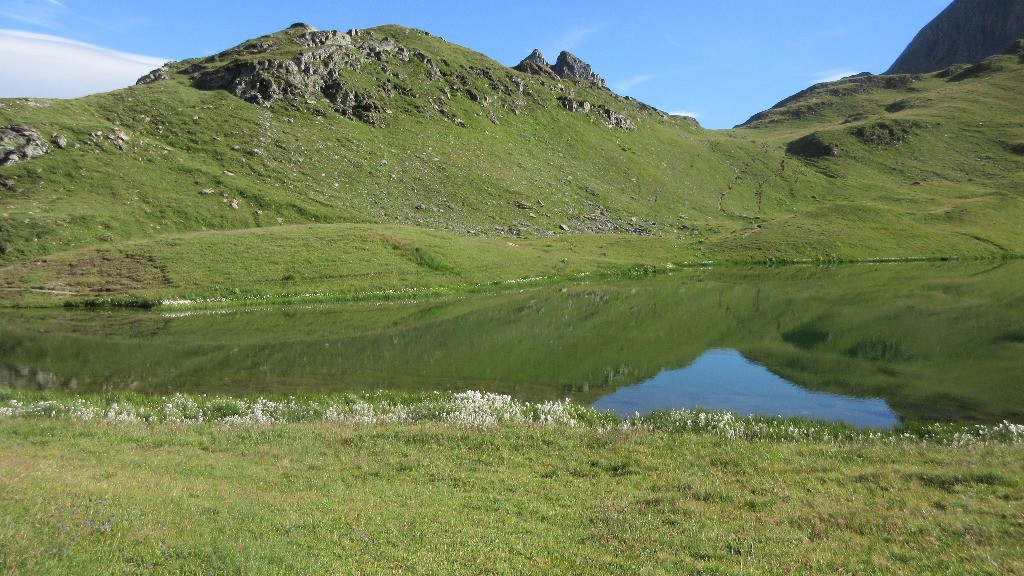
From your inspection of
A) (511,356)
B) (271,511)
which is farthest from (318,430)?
(511,356)

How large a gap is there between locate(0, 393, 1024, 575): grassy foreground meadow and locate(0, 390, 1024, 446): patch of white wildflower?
0.16 metres

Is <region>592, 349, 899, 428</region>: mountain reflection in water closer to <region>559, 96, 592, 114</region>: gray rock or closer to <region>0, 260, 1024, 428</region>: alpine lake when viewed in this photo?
<region>0, 260, 1024, 428</region>: alpine lake

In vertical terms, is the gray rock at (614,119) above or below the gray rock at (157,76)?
above

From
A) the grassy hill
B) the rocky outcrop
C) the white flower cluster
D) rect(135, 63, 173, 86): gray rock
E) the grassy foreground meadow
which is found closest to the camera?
the grassy foreground meadow

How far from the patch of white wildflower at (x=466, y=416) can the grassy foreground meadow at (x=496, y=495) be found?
0.16m

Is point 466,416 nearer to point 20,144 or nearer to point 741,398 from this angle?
point 741,398

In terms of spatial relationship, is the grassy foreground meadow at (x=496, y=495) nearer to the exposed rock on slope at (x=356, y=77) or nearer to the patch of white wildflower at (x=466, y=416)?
the patch of white wildflower at (x=466, y=416)

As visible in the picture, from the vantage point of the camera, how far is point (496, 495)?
14758 millimetres

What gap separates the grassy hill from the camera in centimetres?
6975

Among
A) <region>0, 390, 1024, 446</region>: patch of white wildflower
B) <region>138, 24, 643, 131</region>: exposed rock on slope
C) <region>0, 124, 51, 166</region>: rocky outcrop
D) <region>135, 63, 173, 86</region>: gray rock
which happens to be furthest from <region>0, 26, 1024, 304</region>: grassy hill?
<region>0, 390, 1024, 446</region>: patch of white wildflower

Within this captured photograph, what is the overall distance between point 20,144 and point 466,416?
327 ft

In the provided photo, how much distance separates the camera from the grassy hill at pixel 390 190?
229 feet

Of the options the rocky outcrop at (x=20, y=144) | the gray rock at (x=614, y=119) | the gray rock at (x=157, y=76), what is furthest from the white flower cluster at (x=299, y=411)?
the gray rock at (x=614, y=119)

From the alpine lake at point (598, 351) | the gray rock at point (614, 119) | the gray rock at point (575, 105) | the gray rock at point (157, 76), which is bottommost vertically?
the alpine lake at point (598, 351)
